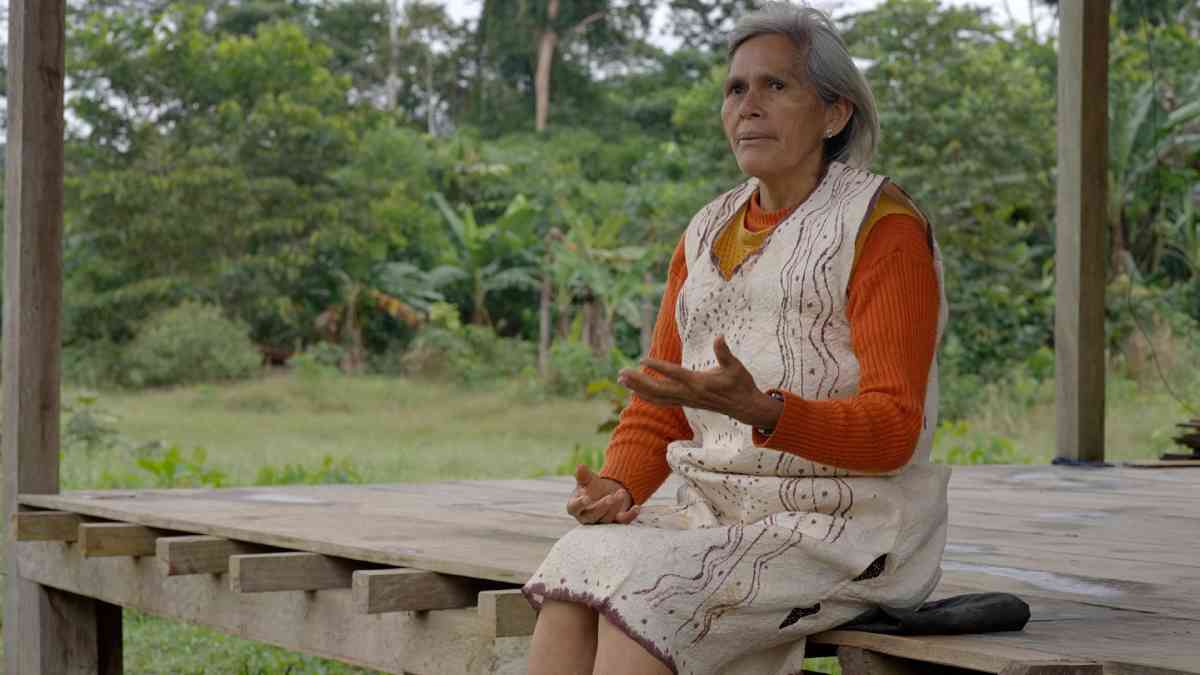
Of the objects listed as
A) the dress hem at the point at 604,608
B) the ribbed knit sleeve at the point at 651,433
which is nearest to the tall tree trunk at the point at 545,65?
the ribbed knit sleeve at the point at 651,433

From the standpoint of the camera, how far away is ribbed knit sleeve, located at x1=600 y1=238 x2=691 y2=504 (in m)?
2.22

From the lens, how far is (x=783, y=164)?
2121 millimetres

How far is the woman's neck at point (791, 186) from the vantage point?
85.0 inches

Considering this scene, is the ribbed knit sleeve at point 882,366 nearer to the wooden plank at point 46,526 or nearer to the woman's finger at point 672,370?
the woman's finger at point 672,370

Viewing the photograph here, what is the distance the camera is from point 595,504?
211 centimetres

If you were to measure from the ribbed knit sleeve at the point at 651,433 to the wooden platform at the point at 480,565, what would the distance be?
10.5 inches

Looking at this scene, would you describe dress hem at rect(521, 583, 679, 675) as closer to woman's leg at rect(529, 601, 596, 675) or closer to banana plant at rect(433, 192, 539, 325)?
woman's leg at rect(529, 601, 596, 675)

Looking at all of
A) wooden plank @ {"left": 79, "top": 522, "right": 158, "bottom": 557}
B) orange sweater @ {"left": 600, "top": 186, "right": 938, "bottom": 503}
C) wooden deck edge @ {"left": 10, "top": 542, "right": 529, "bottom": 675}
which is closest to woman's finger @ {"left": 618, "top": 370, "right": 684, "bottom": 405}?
orange sweater @ {"left": 600, "top": 186, "right": 938, "bottom": 503}

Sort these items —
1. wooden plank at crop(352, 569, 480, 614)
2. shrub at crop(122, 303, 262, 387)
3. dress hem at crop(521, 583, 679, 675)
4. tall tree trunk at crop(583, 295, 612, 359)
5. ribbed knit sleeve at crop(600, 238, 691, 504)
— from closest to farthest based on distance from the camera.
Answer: dress hem at crop(521, 583, 679, 675) → ribbed knit sleeve at crop(600, 238, 691, 504) → wooden plank at crop(352, 569, 480, 614) → shrub at crop(122, 303, 262, 387) → tall tree trunk at crop(583, 295, 612, 359)

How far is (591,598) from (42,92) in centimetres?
267

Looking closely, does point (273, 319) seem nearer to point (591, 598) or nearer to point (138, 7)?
point (138, 7)

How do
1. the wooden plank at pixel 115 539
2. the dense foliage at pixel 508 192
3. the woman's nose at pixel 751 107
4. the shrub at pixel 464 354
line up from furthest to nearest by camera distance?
the shrub at pixel 464 354
the dense foliage at pixel 508 192
the wooden plank at pixel 115 539
the woman's nose at pixel 751 107

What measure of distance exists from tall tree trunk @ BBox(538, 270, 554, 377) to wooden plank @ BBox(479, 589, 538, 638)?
464 inches

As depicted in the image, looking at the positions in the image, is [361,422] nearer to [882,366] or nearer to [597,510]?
[597,510]
